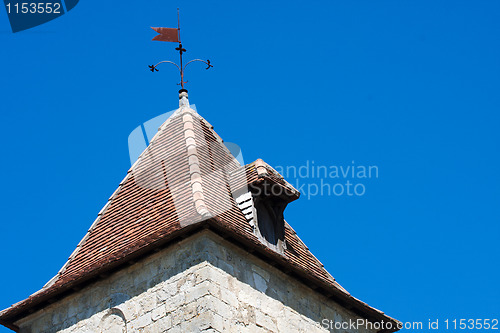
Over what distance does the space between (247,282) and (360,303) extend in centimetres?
212

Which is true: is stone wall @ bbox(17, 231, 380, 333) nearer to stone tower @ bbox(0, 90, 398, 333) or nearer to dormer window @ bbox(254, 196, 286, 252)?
stone tower @ bbox(0, 90, 398, 333)

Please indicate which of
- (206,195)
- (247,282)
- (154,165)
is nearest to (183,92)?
(154,165)

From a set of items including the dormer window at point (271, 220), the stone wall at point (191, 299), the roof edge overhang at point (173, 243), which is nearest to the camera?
the stone wall at point (191, 299)

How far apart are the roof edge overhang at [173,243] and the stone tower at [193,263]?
0.04 feet

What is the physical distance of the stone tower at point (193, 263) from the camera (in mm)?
14656

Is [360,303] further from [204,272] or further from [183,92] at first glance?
[183,92]

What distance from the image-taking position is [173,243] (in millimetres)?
14992

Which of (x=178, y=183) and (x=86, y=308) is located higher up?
(x=178, y=183)

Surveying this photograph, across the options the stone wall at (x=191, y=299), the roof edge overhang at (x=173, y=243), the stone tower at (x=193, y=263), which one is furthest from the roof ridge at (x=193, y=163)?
the stone wall at (x=191, y=299)

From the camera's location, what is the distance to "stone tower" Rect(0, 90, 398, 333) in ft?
48.1

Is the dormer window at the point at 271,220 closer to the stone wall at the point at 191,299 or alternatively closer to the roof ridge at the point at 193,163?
the stone wall at the point at 191,299

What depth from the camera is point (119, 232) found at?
53.3 feet

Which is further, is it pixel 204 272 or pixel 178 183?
pixel 178 183

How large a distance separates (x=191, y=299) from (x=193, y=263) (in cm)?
51
